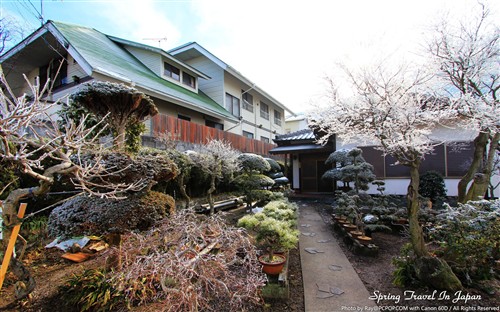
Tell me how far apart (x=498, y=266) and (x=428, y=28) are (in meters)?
5.16

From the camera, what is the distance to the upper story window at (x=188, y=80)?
1371 centimetres

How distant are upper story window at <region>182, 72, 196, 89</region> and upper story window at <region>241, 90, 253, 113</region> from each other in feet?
14.0

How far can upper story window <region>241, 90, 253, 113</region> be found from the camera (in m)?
17.7

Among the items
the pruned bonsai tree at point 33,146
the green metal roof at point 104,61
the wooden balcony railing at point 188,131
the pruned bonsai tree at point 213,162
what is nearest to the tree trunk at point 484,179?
the pruned bonsai tree at point 213,162

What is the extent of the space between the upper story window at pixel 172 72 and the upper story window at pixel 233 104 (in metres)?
3.77

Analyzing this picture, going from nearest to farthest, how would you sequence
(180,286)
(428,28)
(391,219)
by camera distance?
(180,286)
(428,28)
(391,219)

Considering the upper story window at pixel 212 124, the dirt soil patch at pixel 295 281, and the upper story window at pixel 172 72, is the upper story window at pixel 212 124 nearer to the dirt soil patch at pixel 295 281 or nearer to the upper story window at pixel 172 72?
the upper story window at pixel 172 72

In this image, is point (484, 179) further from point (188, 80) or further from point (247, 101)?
point (247, 101)

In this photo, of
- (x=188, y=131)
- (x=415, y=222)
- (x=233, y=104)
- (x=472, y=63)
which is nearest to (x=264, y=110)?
(x=233, y=104)

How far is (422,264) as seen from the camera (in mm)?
2918

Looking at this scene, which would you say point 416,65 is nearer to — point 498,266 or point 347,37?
point 347,37

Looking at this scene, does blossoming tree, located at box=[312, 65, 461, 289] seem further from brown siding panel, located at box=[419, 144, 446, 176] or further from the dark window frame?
the dark window frame

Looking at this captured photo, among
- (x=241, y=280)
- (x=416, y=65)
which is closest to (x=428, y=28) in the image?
(x=416, y=65)

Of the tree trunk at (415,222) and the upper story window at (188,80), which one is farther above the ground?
the upper story window at (188,80)
